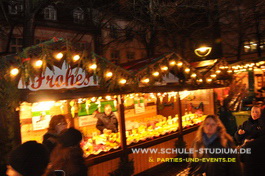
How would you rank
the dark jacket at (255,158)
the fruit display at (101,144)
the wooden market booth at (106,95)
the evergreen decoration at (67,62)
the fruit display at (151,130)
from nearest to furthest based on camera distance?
the evergreen decoration at (67,62) → the wooden market booth at (106,95) → the dark jacket at (255,158) → the fruit display at (101,144) → the fruit display at (151,130)

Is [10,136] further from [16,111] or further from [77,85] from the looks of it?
[77,85]

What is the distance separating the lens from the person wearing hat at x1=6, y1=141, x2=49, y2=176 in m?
2.09

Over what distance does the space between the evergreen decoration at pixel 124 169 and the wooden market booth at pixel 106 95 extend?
26 mm

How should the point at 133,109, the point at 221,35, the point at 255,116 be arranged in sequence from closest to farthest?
the point at 255,116, the point at 133,109, the point at 221,35

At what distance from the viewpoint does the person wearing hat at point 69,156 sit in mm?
3129

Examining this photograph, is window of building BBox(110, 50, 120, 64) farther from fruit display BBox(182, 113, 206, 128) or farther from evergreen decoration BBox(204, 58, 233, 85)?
fruit display BBox(182, 113, 206, 128)

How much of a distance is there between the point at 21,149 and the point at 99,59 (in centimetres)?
377

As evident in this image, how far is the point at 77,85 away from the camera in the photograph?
5609mm

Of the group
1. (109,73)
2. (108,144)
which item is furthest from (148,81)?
(108,144)

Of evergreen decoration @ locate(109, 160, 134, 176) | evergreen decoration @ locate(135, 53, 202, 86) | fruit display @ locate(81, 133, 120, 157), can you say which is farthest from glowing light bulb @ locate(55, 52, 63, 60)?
evergreen decoration @ locate(109, 160, 134, 176)

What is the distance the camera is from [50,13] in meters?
16.3

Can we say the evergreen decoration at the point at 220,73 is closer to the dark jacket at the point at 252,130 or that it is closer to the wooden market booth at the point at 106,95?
the wooden market booth at the point at 106,95

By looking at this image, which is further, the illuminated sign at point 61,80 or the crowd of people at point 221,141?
the illuminated sign at point 61,80

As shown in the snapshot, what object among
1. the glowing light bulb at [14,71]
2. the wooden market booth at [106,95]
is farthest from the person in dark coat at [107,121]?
the glowing light bulb at [14,71]
